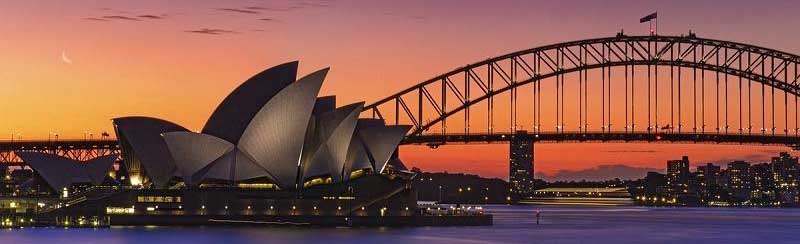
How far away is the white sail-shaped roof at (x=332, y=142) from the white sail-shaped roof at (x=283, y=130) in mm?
1276

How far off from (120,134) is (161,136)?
3.95 m

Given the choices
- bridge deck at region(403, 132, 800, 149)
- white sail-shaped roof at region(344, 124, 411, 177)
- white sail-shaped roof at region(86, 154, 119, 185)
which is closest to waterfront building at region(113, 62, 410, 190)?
white sail-shaped roof at region(344, 124, 411, 177)

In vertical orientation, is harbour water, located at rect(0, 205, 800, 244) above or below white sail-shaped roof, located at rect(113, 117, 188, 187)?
below

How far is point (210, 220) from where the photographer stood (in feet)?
292

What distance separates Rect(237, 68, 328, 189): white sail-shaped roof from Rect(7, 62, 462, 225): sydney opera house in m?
0.07

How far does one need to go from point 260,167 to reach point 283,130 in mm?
5144

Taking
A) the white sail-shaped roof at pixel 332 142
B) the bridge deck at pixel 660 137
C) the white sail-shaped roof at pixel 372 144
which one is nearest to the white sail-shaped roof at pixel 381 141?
the white sail-shaped roof at pixel 372 144

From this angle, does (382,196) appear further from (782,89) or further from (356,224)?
(782,89)

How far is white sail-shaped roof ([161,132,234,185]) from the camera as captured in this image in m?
85.9

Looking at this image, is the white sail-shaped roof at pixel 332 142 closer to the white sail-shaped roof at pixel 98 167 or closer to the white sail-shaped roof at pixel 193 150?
the white sail-shaped roof at pixel 193 150

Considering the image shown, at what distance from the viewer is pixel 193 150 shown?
87062 millimetres

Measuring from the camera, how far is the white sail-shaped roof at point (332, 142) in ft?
282

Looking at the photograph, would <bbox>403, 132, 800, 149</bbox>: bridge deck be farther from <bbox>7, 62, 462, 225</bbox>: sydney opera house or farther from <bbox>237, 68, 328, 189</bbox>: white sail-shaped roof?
<bbox>237, 68, 328, 189</bbox>: white sail-shaped roof

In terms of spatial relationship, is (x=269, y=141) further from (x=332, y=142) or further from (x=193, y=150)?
(x=193, y=150)
